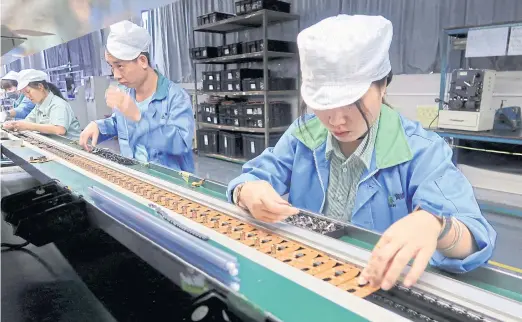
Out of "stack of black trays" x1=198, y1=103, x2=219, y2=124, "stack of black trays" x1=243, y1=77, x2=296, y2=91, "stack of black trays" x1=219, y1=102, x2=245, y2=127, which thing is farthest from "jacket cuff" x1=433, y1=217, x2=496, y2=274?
"stack of black trays" x1=198, y1=103, x2=219, y2=124

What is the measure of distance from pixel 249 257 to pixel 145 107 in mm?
1551

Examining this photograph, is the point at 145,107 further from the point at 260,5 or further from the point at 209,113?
the point at 209,113

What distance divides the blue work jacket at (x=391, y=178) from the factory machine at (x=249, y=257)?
10 cm

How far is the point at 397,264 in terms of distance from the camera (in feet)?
2.03

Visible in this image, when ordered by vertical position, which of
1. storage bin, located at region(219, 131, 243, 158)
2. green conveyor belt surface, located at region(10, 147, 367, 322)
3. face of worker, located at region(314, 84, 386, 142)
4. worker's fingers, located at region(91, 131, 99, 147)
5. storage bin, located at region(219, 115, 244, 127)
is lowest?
storage bin, located at region(219, 131, 243, 158)

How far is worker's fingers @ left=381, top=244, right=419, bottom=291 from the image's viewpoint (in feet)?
2.02

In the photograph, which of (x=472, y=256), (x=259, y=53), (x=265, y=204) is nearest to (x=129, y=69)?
(x=265, y=204)

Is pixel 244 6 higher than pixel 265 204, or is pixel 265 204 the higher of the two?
pixel 244 6

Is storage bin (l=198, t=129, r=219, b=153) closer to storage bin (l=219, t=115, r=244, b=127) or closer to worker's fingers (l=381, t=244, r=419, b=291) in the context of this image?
storage bin (l=219, t=115, r=244, b=127)

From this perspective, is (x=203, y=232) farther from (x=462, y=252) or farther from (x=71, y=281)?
(x=71, y=281)

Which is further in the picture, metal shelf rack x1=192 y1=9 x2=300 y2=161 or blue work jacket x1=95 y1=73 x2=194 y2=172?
metal shelf rack x1=192 y1=9 x2=300 y2=161

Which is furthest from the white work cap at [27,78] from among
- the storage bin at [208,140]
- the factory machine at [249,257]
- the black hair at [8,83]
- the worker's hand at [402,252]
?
the worker's hand at [402,252]

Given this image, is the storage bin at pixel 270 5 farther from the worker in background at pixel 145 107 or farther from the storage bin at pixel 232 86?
the worker in background at pixel 145 107

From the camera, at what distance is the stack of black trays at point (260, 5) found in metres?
5.25
